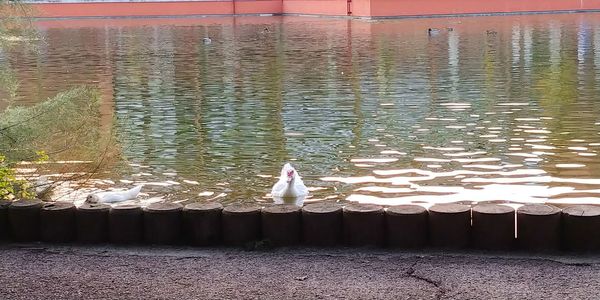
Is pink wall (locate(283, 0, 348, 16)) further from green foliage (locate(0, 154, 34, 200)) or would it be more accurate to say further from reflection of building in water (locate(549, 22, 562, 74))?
green foliage (locate(0, 154, 34, 200))

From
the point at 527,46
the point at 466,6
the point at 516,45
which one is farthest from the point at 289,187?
the point at 466,6

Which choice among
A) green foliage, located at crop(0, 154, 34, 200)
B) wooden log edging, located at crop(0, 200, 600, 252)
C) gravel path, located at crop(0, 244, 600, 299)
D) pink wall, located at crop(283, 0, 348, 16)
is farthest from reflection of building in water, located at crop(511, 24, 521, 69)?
pink wall, located at crop(283, 0, 348, 16)

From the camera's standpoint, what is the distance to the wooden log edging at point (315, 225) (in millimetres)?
5891

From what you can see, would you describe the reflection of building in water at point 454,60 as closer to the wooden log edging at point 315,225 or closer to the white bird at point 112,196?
the white bird at point 112,196

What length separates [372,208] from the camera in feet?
20.5

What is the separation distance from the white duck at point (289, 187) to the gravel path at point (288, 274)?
6.61 ft

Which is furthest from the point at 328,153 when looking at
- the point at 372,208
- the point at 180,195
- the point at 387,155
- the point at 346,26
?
the point at 346,26

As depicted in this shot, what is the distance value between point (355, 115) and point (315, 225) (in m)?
7.40

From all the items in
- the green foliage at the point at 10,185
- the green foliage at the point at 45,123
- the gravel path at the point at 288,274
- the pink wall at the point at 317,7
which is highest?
the pink wall at the point at 317,7

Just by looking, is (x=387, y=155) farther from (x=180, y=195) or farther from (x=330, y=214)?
(x=330, y=214)

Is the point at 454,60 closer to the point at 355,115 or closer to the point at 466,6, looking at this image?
the point at 355,115

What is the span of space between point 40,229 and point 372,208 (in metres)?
2.43

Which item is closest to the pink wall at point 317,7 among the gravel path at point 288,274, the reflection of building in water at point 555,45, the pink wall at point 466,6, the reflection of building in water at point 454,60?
the pink wall at point 466,6

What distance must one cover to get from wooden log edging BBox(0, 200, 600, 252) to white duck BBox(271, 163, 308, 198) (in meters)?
1.71
